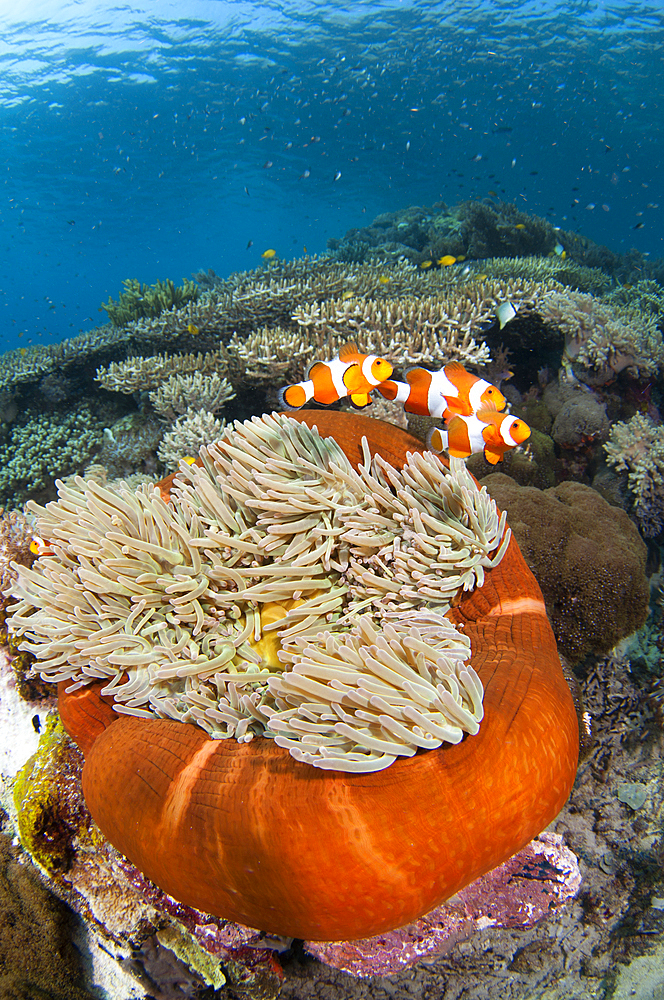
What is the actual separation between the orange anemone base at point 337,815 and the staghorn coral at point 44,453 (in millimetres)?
5198

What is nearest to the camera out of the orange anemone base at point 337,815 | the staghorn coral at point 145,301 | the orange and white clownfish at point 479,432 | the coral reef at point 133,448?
the orange anemone base at point 337,815

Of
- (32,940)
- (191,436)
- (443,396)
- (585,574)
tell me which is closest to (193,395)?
(191,436)

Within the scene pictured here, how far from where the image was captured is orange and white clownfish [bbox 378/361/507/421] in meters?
2.11

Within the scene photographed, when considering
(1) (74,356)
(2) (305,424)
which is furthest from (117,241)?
(2) (305,424)

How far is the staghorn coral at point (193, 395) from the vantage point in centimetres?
428

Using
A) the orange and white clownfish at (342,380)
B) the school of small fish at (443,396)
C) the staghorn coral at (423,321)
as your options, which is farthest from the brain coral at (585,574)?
the staghorn coral at (423,321)

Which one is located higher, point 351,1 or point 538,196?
point 351,1

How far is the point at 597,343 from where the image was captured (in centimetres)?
434

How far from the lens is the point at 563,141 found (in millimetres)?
35188

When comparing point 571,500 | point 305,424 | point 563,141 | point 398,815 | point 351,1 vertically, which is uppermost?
point 351,1

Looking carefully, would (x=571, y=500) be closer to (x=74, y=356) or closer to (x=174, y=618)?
(x=174, y=618)

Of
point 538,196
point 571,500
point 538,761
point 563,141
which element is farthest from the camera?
point 538,196

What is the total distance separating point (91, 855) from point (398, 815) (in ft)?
4.64

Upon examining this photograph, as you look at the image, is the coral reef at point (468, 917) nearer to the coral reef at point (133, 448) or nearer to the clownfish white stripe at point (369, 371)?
the clownfish white stripe at point (369, 371)
